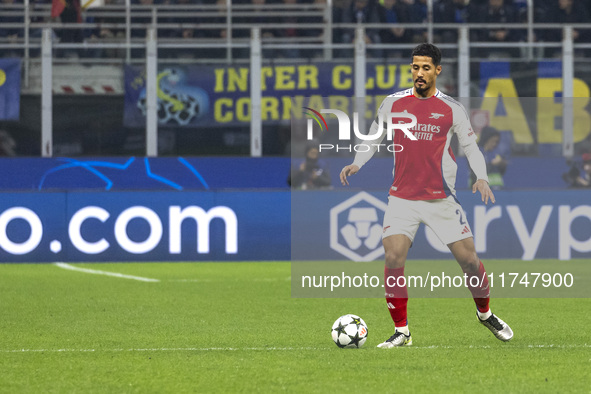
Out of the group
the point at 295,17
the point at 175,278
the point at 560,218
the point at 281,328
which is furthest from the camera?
the point at 295,17

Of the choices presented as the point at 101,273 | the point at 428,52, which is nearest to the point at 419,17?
the point at 101,273

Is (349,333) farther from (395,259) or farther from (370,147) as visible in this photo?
(370,147)

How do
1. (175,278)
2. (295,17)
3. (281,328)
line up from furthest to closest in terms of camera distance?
(295,17) < (175,278) < (281,328)

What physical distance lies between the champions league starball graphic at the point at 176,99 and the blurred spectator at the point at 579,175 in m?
6.04

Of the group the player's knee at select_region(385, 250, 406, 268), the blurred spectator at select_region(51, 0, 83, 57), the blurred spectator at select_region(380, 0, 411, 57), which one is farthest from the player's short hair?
the blurred spectator at select_region(51, 0, 83, 57)

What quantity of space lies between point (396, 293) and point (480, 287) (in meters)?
0.62

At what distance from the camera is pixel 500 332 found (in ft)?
24.4

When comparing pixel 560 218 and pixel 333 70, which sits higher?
pixel 333 70

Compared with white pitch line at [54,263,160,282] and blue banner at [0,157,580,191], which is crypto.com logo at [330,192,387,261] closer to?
white pitch line at [54,263,160,282]

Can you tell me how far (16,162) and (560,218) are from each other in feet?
29.2

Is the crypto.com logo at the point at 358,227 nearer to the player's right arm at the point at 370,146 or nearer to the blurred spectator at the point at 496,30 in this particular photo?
the blurred spectator at the point at 496,30

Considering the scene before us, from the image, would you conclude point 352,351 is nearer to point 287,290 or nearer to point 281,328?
point 281,328

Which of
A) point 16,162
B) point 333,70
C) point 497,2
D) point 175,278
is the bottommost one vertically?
point 175,278

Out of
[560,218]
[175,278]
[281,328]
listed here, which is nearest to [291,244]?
[175,278]
